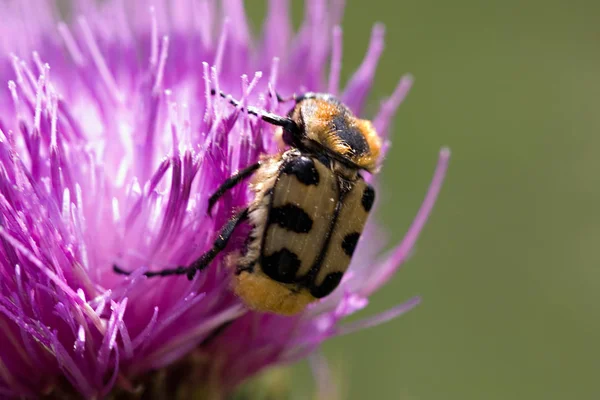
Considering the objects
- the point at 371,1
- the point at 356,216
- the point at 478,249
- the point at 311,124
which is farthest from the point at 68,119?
the point at 371,1

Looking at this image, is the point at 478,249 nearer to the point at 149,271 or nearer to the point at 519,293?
the point at 519,293

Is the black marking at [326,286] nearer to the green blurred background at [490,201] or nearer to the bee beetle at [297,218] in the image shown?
the bee beetle at [297,218]

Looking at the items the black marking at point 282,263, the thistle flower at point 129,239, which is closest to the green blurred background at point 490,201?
the thistle flower at point 129,239

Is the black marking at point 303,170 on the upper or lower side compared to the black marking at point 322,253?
upper

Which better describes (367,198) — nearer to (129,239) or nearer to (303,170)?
(303,170)

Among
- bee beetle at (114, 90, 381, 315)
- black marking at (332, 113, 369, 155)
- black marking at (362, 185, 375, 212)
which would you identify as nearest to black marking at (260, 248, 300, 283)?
bee beetle at (114, 90, 381, 315)

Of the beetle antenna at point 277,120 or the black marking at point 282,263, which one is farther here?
the beetle antenna at point 277,120
